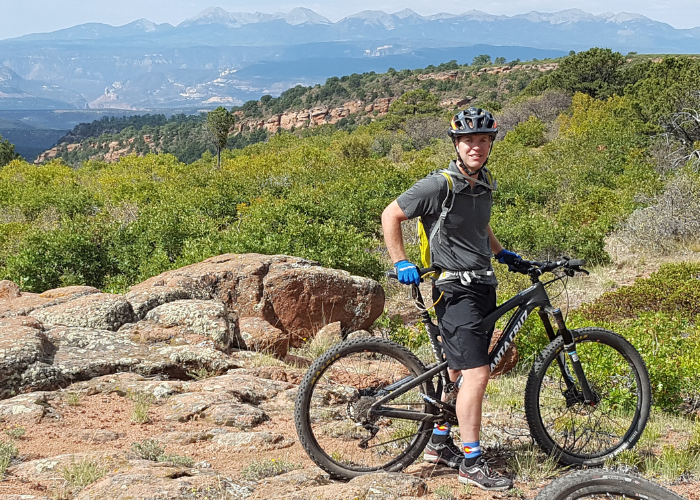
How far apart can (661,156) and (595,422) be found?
20495 millimetres

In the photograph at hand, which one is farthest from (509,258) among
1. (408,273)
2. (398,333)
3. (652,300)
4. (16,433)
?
(652,300)

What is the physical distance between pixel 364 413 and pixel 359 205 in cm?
1327

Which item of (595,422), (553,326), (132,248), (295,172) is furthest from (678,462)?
(295,172)

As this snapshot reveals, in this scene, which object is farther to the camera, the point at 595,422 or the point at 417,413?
the point at 595,422

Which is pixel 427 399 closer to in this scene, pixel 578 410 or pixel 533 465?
pixel 533 465

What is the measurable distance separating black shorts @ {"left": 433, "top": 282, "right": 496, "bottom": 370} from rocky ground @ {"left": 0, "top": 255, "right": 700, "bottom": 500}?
0.70 metres

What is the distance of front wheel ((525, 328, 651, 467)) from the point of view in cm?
365

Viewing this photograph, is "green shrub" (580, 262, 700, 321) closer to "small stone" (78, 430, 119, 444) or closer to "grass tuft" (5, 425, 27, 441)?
"small stone" (78, 430, 119, 444)

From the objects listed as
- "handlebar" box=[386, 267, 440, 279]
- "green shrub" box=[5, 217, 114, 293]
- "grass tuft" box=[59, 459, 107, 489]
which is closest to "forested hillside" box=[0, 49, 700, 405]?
"green shrub" box=[5, 217, 114, 293]

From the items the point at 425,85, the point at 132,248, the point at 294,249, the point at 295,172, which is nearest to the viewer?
the point at 294,249

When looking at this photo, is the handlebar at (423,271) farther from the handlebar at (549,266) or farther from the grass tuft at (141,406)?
the grass tuft at (141,406)

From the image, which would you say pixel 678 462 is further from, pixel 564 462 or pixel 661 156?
pixel 661 156

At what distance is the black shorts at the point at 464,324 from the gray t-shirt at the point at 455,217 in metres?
0.12

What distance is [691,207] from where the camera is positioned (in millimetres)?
13805
